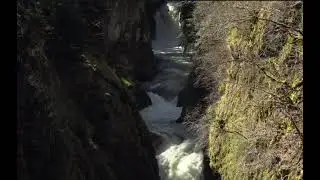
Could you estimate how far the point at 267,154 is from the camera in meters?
8.43

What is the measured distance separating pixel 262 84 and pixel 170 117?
2410 centimetres

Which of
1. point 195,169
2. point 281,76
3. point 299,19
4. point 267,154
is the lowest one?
point 195,169

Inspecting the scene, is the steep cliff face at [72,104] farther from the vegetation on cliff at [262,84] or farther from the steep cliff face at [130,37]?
the vegetation on cliff at [262,84]

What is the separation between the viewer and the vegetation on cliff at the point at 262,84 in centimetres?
754

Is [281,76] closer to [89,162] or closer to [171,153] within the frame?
[89,162]

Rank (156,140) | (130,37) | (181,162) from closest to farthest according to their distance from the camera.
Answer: (181,162)
(156,140)
(130,37)

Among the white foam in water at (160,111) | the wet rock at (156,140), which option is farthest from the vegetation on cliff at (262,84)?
the white foam in water at (160,111)

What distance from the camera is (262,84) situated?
29.6 ft

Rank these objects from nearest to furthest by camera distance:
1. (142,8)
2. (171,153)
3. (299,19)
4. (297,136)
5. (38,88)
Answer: (299,19) → (297,136) → (38,88) → (171,153) → (142,8)

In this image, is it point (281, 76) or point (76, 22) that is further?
point (76, 22)

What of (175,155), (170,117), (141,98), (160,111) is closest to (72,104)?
(175,155)

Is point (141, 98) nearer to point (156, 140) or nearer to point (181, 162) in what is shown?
point (156, 140)
